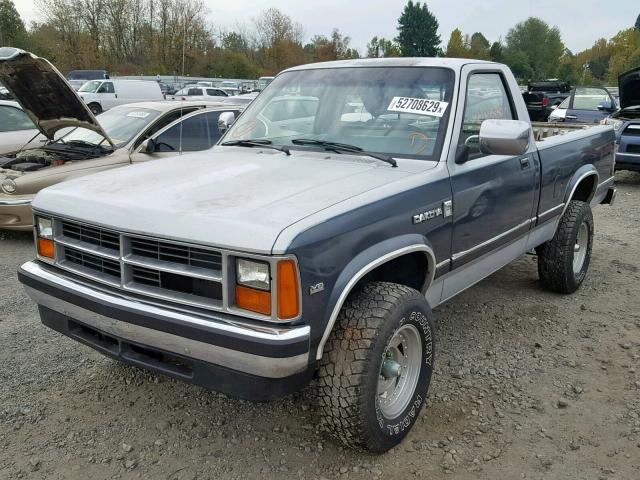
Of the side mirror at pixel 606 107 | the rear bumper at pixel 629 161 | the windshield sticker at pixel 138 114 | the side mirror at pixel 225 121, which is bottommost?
the rear bumper at pixel 629 161

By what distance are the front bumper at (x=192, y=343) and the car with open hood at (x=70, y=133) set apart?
353cm

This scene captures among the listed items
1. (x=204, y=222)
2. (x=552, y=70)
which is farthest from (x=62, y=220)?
(x=552, y=70)

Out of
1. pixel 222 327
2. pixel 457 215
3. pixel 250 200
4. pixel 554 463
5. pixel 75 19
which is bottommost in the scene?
pixel 554 463

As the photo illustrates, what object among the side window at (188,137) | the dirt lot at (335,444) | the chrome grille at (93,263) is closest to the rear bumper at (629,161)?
the dirt lot at (335,444)

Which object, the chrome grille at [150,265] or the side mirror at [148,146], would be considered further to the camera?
the side mirror at [148,146]

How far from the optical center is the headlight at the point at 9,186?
6.39 m

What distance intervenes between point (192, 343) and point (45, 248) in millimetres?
1194

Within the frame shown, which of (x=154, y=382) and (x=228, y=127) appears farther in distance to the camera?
(x=228, y=127)

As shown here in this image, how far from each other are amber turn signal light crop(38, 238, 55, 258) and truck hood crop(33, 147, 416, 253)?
0.19 meters

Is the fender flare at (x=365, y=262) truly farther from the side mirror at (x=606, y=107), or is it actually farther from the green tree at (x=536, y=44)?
the green tree at (x=536, y=44)

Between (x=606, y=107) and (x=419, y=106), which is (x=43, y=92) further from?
(x=606, y=107)

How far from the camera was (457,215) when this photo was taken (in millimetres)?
3344

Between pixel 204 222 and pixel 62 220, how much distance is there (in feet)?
3.14

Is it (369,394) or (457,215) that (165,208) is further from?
(457,215)
